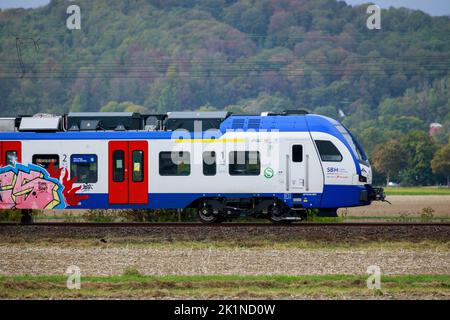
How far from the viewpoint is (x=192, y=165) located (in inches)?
1389

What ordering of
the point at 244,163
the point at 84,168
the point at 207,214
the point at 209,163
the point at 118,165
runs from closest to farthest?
the point at 244,163
the point at 209,163
the point at 118,165
the point at 84,168
the point at 207,214

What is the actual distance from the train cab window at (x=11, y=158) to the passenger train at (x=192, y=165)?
0.04 meters

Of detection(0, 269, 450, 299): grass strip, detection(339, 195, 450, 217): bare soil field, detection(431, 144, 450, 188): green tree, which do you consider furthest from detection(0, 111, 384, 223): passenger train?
detection(431, 144, 450, 188): green tree

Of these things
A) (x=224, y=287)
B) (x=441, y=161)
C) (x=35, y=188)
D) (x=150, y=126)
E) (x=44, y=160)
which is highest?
(x=441, y=161)

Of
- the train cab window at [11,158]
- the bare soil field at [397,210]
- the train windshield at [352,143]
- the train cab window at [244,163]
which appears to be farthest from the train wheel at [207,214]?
the bare soil field at [397,210]

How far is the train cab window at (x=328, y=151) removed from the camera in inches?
1368

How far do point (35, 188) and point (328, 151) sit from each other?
10700 millimetres

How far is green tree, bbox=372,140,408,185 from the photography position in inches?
5615

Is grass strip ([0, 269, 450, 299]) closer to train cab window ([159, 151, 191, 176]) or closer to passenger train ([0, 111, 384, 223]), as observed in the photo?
passenger train ([0, 111, 384, 223])

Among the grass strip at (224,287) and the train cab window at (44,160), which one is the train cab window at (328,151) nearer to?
the train cab window at (44,160)

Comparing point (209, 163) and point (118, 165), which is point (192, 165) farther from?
point (118, 165)

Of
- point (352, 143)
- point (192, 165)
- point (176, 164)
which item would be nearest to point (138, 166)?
point (176, 164)

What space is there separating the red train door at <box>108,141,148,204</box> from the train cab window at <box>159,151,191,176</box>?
0.67m
